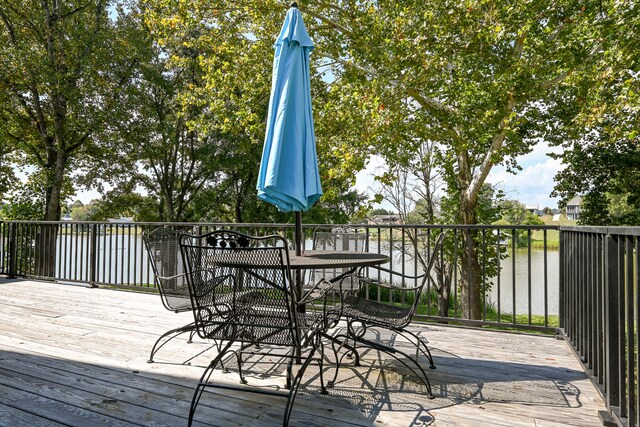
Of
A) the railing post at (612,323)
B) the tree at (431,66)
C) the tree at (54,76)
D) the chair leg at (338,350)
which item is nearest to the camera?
the railing post at (612,323)

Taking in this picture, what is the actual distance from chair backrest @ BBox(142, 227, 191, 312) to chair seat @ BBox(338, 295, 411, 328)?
1.22 meters

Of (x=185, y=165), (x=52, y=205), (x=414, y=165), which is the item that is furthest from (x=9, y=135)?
(x=414, y=165)

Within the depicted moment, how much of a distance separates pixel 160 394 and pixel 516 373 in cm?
223

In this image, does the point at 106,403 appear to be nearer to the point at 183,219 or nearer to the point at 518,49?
the point at 518,49

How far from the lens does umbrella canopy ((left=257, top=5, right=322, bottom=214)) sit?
8.48 ft

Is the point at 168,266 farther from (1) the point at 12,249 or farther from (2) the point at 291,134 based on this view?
(1) the point at 12,249

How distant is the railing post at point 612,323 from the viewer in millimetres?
1907

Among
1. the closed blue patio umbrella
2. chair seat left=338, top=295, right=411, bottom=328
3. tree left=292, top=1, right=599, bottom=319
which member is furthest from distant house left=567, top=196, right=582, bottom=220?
the closed blue patio umbrella

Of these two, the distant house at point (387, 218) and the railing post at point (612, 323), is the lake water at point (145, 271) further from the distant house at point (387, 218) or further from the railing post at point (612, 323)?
the railing post at point (612, 323)

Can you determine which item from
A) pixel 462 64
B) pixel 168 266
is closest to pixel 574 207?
pixel 462 64

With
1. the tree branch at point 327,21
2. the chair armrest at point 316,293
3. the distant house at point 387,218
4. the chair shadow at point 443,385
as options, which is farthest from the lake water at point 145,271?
the tree branch at point 327,21

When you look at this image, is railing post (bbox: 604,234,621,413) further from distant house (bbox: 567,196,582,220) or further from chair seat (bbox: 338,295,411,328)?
distant house (bbox: 567,196,582,220)

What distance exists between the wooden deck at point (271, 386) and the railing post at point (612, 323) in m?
0.19

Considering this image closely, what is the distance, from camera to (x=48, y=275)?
21.4 feet
